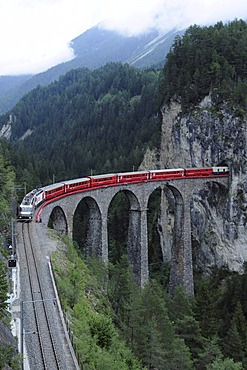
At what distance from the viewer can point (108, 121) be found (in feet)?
501

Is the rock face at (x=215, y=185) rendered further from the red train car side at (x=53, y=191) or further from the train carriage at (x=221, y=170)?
the red train car side at (x=53, y=191)

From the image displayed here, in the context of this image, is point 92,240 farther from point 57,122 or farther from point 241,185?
point 57,122

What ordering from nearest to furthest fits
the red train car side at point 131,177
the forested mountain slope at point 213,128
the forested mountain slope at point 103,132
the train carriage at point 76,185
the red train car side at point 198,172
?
the train carriage at point 76,185, the red train car side at point 131,177, the red train car side at point 198,172, the forested mountain slope at point 213,128, the forested mountain slope at point 103,132

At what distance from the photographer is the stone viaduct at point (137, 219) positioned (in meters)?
53.2

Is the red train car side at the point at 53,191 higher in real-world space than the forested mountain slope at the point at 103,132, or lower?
lower

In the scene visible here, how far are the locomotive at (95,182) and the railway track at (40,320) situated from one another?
39.2 ft

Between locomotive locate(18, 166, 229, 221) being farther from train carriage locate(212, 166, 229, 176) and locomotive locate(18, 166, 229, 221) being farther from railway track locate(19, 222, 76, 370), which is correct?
railway track locate(19, 222, 76, 370)

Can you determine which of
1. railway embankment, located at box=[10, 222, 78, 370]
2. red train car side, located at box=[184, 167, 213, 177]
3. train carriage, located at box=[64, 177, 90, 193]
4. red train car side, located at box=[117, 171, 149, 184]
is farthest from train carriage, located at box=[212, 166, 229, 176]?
railway embankment, located at box=[10, 222, 78, 370]

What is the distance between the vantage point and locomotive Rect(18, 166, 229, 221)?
48.9 meters

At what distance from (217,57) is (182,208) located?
79.8 feet

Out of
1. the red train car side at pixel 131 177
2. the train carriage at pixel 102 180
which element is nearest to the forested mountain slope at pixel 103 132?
the red train car side at pixel 131 177

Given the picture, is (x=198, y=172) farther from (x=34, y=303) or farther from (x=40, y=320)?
(x=40, y=320)

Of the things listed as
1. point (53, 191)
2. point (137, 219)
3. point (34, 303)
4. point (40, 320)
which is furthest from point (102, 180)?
point (40, 320)

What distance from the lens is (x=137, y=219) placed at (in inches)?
2368
